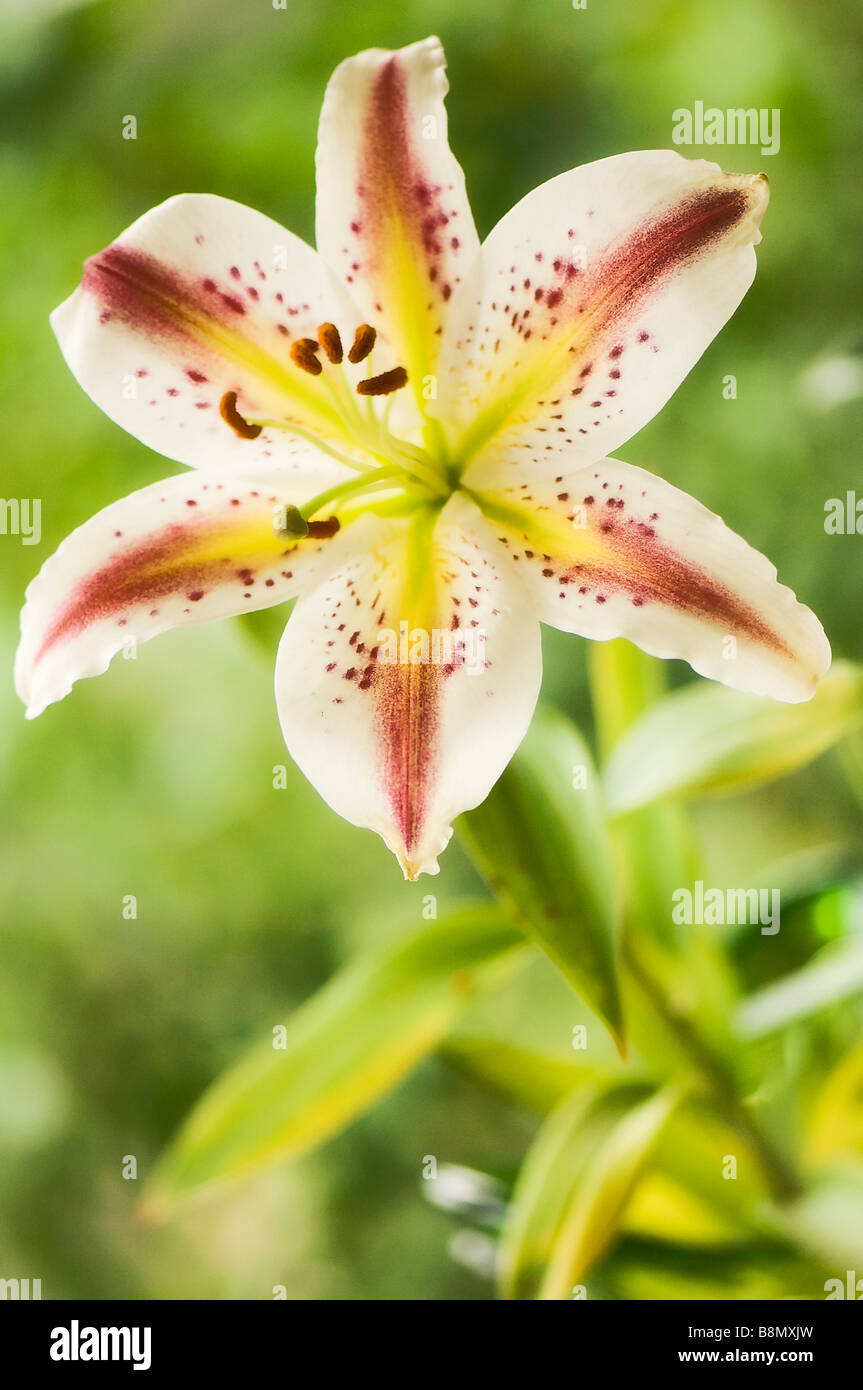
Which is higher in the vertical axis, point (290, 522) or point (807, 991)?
point (290, 522)

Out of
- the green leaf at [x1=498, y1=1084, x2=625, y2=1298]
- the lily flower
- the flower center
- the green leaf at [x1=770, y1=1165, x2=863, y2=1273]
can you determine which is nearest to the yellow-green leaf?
the green leaf at [x1=498, y1=1084, x2=625, y2=1298]

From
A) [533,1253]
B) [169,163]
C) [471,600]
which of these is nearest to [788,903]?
[533,1253]

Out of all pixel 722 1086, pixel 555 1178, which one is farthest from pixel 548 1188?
pixel 722 1086

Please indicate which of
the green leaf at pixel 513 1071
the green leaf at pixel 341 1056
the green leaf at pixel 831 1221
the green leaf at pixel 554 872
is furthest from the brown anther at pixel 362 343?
the green leaf at pixel 831 1221

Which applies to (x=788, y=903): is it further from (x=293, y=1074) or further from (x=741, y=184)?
(x=741, y=184)

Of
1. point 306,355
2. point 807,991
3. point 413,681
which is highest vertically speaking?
point 306,355

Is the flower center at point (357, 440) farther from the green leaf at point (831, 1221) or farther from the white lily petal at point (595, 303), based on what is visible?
the green leaf at point (831, 1221)

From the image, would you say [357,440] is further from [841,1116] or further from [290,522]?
[841,1116]

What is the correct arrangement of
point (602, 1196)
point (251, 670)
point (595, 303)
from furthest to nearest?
point (251, 670) → point (602, 1196) → point (595, 303)
